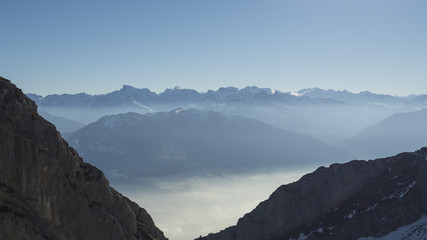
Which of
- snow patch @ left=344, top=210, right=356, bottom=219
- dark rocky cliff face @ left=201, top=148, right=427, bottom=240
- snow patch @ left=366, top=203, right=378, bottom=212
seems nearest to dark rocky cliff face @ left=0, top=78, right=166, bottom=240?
dark rocky cliff face @ left=201, top=148, right=427, bottom=240

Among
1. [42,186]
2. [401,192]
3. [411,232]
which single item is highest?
[42,186]

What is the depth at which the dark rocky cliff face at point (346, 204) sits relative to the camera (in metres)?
94.3

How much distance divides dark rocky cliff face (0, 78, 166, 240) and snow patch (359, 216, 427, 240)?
59724 mm

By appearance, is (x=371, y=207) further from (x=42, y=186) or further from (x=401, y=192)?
(x=42, y=186)

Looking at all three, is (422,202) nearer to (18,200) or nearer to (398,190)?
(398,190)

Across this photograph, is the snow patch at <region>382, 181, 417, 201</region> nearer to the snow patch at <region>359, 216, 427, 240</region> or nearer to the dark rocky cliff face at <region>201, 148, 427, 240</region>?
the dark rocky cliff face at <region>201, 148, 427, 240</region>

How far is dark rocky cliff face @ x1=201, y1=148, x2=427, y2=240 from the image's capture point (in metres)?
94.3

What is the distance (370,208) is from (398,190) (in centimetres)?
885

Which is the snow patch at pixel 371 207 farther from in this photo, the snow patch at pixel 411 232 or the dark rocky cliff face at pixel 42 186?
the dark rocky cliff face at pixel 42 186

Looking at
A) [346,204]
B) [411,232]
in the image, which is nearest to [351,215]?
[346,204]

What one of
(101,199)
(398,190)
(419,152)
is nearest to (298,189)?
(398,190)

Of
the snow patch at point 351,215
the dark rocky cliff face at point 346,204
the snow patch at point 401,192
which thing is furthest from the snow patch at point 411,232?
the snow patch at point 401,192

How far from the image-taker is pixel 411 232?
83812mm

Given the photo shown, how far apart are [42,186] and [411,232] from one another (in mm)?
75515
